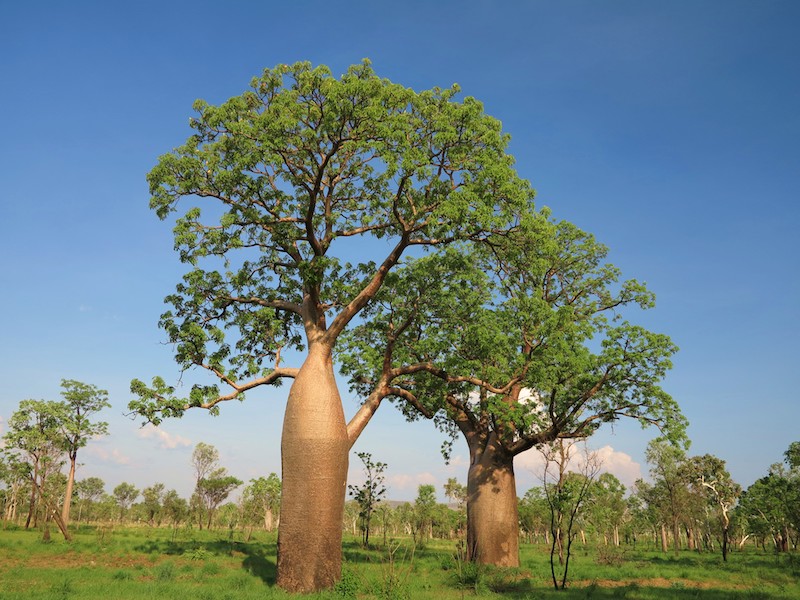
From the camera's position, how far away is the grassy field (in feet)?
35.2

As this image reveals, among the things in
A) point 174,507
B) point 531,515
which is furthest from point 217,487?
point 531,515

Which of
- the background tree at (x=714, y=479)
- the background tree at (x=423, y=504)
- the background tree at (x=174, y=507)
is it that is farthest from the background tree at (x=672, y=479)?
the background tree at (x=174, y=507)

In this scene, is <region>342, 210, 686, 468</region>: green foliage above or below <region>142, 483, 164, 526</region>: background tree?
above

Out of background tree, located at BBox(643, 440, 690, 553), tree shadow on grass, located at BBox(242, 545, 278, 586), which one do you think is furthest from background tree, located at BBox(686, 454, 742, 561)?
tree shadow on grass, located at BBox(242, 545, 278, 586)

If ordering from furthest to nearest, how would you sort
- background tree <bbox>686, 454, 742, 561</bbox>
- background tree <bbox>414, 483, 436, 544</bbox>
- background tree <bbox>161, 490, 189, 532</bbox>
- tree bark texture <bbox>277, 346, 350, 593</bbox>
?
background tree <bbox>161, 490, 189, 532</bbox> → background tree <bbox>414, 483, 436, 544</bbox> → background tree <bbox>686, 454, 742, 561</bbox> → tree bark texture <bbox>277, 346, 350, 593</bbox>

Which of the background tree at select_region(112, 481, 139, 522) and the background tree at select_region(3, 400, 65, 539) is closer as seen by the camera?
the background tree at select_region(3, 400, 65, 539)

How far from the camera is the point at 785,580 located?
17.4 metres

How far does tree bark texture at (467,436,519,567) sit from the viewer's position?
56.6 ft

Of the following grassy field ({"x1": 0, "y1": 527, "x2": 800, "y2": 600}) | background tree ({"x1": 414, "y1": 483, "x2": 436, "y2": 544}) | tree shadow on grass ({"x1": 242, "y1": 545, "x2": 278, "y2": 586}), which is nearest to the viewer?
grassy field ({"x1": 0, "y1": 527, "x2": 800, "y2": 600})

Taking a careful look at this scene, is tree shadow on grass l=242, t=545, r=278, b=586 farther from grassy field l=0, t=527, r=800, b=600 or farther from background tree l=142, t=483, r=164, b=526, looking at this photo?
background tree l=142, t=483, r=164, b=526

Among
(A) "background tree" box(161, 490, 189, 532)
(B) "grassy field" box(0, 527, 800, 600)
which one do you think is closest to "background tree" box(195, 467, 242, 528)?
(A) "background tree" box(161, 490, 189, 532)

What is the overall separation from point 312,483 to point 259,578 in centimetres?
321

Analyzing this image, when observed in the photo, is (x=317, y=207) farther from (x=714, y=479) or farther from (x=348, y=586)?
(x=714, y=479)

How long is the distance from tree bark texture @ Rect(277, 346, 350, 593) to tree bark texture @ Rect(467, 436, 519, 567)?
708cm
